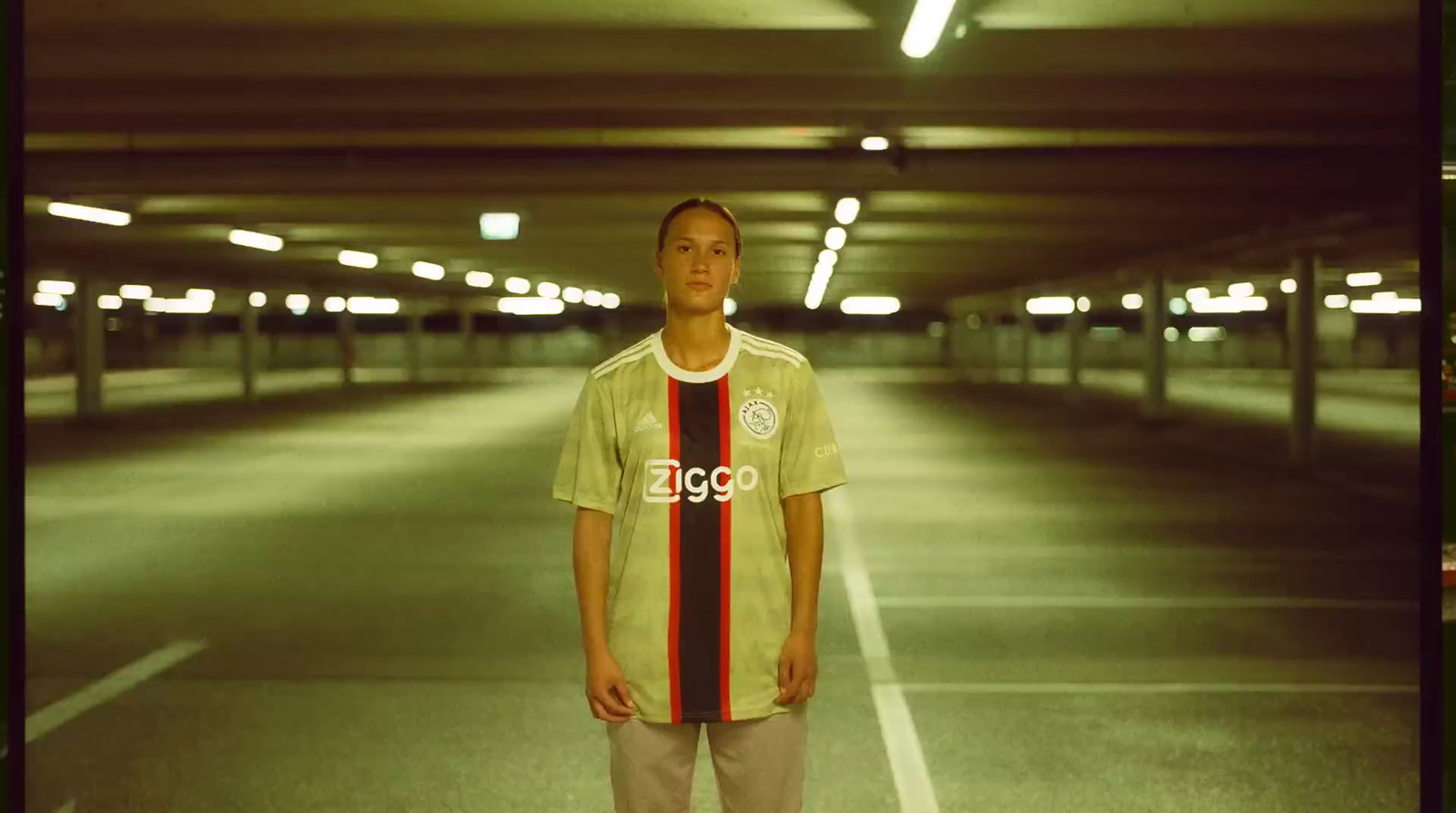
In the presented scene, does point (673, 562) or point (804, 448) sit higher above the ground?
point (804, 448)

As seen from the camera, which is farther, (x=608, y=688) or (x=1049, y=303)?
(x=1049, y=303)

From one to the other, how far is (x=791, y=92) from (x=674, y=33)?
1808 mm

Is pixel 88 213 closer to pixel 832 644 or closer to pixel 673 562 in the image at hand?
pixel 832 644

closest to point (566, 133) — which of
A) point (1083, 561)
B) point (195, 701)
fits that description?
point (1083, 561)

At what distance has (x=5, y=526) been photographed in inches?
141

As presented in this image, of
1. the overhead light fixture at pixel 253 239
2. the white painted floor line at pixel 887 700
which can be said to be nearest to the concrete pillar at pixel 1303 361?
the white painted floor line at pixel 887 700

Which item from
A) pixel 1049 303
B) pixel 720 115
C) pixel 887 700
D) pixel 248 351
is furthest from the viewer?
pixel 1049 303

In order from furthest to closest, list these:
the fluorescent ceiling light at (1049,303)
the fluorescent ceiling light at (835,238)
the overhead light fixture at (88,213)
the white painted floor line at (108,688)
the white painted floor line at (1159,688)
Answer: the fluorescent ceiling light at (1049,303)
the fluorescent ceiling light at (835,238)
the overhead light fixture at (88,213)
the white painted floor line at (1159,688)
the white painted floor line at (108,688)

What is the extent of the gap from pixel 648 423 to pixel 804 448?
1.15 feet

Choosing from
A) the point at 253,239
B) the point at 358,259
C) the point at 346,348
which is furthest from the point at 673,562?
the point at 346,348

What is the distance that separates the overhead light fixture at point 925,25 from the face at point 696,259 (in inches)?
162

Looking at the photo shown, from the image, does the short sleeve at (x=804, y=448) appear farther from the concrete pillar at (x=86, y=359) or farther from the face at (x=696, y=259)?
the concrete pillar at (x=86, y=359)

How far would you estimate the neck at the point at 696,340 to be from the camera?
10.6 ft

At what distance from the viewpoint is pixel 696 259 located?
3203mm
